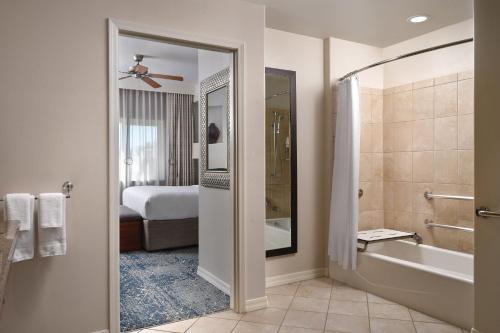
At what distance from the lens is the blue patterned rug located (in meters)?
2.85

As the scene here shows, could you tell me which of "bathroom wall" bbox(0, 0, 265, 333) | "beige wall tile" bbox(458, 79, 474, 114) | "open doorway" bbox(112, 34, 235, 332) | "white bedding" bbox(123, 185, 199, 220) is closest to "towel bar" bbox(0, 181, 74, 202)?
"bathroom wall" bbox(0, 0, 265, 333)

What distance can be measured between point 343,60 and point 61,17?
270 centimetres

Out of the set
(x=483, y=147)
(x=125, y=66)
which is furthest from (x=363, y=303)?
(x=125, y=66)

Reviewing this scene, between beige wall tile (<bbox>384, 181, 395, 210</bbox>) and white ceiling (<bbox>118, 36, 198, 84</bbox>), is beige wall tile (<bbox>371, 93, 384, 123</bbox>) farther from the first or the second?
white ceiling (<bbox>118, 36, 198, 84</bbox>)

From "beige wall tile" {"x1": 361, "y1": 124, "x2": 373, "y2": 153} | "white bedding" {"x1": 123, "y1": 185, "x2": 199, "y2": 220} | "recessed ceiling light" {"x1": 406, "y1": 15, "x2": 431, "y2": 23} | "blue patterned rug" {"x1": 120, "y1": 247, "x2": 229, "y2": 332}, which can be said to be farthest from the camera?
"white bedding" {"x1": 123, "y1": 185, "x2": 199, "y2": 220}

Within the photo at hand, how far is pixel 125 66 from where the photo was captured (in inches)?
237

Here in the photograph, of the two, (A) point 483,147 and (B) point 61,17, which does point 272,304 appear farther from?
(B) point 61,17

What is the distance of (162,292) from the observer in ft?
11.0

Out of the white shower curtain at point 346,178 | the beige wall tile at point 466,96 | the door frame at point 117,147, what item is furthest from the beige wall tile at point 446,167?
the door frame at point 117,147

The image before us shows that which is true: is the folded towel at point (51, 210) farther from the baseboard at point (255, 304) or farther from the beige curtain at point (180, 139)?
the beige curtain at point (180, 139)

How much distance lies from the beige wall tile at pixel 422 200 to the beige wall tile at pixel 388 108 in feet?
2.57

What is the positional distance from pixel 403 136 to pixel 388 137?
0.19 m

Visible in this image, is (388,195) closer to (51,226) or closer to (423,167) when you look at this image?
(423,167)

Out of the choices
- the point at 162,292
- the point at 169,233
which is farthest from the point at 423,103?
the point at 169,233
